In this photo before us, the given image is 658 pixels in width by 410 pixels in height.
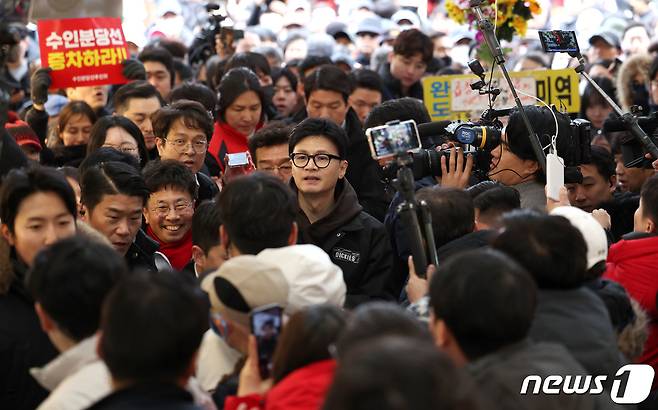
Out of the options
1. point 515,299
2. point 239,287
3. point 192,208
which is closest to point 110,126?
point 192,208

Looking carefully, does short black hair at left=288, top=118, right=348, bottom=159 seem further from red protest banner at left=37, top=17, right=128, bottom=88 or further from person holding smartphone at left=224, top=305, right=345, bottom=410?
red protest banner at left=37, top=17, right=128, bottom=88

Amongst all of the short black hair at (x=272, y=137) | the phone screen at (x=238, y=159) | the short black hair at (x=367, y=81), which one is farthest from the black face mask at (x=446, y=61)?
the phone screen at (x=238, y=159)

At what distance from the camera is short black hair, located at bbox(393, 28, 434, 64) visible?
10.1 meters

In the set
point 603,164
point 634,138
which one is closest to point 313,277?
point 634,138

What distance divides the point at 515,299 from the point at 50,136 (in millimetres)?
5696

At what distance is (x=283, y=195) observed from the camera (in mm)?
4109

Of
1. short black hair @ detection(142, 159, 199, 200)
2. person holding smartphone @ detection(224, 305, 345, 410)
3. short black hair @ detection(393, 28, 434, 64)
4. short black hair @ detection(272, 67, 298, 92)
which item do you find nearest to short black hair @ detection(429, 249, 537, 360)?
person holding smartphone @ detection(224, 305, 345, 410)

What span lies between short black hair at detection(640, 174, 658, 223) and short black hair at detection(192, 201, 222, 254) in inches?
71.9

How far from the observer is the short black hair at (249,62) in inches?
364

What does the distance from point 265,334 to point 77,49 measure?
5590 millimetres

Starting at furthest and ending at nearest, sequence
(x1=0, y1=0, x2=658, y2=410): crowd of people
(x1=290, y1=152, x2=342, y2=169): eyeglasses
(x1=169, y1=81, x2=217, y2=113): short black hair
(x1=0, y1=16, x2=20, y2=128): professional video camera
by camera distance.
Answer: (x1=169, y1=81, x2=217, y2=113): short black hair < (x1=290, y1=152, x2=342, y2=169): eyeglasses < (x1=0, y1=16, x2=20, y2=128): professional video camera < (x1=0, y1=0, x2=658, y2=410): crowd of people

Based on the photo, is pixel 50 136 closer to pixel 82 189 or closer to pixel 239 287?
pixel 82 189

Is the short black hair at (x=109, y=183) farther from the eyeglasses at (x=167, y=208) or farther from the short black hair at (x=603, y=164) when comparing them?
the short black hair at (x=603, y=164)

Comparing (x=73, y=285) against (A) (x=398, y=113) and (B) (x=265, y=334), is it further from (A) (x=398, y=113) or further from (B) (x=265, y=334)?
(A) (x=398, y=113)
